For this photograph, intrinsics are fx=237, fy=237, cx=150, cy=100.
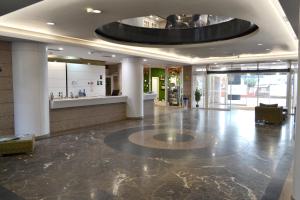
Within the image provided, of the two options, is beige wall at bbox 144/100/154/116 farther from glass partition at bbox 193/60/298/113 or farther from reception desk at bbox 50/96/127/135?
glass partition at bbox 193/60/298/113

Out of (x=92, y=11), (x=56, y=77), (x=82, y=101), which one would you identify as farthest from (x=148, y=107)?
(x=92, y=11)

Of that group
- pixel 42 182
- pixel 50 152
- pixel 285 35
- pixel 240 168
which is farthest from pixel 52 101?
pixel 285 35

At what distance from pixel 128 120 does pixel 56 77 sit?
14.1 feet

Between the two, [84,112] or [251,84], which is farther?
[251,84]

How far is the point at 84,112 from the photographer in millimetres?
9367

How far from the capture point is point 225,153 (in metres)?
5.80

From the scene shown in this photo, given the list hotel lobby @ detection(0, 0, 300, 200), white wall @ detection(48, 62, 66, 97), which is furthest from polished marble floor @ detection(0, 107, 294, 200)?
white wall @ detection(48, 62, 66, 97)

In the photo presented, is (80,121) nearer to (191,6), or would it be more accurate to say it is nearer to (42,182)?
(42,182)

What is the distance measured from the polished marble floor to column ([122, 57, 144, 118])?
3.49m

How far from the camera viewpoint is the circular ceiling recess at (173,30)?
7794 mm

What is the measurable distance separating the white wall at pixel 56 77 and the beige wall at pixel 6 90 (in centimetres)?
447

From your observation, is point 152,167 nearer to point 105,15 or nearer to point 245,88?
point 105,15

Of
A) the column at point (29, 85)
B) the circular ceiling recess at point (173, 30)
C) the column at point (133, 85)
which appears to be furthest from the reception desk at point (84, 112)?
the circular ceiling recess at point (173, 30)

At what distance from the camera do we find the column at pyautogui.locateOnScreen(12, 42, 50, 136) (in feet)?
23.0
